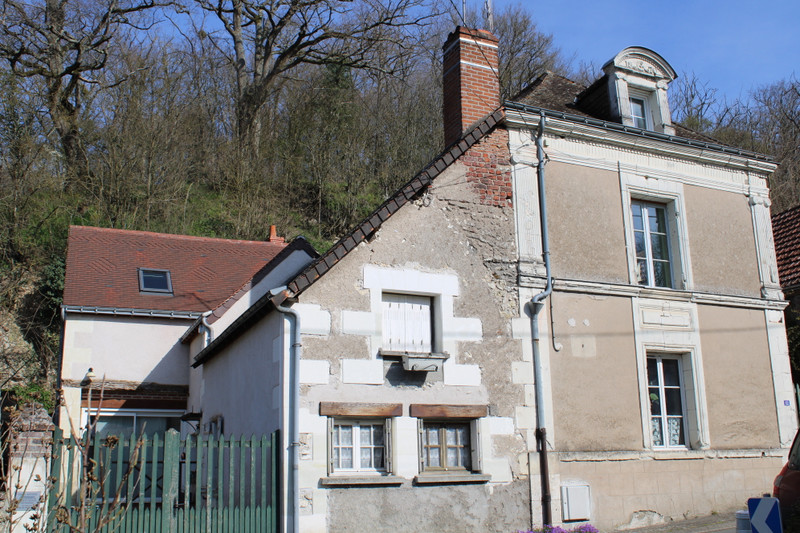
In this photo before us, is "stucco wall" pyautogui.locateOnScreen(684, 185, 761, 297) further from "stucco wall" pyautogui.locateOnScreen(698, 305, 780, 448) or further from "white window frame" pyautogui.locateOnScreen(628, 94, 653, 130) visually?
"white window frame" pyautogui.locateOnScreen(628, 94, 653, 130)

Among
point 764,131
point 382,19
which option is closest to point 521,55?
point 382,19

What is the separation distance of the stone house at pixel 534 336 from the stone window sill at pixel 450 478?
0.02m

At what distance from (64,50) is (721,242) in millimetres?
20407

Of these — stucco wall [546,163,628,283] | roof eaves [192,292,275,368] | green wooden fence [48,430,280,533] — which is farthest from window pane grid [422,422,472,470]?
stucco wall [546,163,628,283]

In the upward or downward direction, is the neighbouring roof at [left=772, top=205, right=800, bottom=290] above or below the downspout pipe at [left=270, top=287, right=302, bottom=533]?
above

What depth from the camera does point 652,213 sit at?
12.4m

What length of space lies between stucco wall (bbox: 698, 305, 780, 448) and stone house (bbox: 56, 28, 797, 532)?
0.03m

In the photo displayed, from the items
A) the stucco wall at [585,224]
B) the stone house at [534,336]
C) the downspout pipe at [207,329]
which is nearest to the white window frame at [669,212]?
the stone house at [534,336]

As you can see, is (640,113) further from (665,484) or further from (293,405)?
(293,405)

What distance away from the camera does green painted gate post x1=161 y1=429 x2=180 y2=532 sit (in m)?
8.55

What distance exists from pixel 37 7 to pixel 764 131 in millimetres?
26738

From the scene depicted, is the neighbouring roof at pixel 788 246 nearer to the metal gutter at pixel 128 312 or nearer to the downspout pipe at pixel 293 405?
the downspout pipe at pixel 293 405

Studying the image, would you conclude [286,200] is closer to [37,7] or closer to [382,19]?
[382,19]

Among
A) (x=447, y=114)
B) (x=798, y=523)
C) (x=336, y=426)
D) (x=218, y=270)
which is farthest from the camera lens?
(x=218, y=270)
